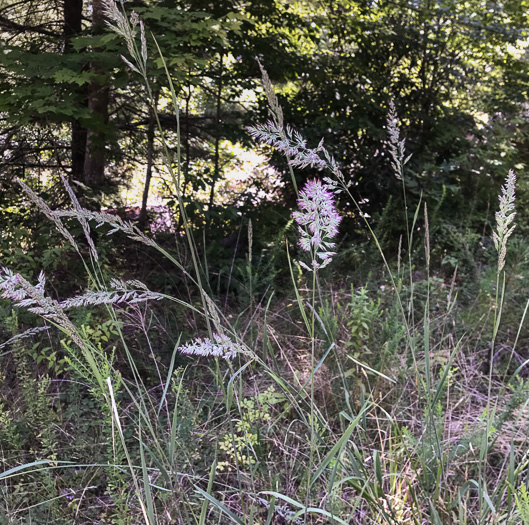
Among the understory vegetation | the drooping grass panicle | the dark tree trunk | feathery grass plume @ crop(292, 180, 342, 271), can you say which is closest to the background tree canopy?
the dark tree trunk

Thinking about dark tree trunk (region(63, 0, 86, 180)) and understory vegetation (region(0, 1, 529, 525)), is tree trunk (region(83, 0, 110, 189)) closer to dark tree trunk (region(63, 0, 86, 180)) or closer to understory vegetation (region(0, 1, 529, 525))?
dark tree trunk (region(63, 0, 86, 180))

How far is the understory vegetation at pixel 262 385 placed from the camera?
1156 mm

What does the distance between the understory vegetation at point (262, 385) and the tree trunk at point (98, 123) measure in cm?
65

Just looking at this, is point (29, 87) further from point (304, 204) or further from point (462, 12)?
point (462, 12)

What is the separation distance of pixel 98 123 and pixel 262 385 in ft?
8.06

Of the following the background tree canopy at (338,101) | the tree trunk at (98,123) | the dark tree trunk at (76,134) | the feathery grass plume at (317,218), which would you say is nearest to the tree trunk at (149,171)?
the background tree canopy at (338,101)

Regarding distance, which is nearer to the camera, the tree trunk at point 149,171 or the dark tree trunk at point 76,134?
the tree trunk at point 149,171

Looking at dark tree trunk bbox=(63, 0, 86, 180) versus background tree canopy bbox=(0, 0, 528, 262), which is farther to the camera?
dark tree trunk bbox=(63, 0, 86, 180)

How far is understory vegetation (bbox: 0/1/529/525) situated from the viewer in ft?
3.79

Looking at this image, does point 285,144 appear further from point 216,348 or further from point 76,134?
point 76,134

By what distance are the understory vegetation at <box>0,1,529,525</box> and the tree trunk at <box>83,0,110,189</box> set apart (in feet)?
2.14

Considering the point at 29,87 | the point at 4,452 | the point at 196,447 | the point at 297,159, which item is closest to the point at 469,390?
the point at 196,447

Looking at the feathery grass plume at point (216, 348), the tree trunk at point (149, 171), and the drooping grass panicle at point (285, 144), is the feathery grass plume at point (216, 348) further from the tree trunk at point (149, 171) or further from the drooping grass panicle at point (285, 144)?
the tree trunk at point (149, 171)

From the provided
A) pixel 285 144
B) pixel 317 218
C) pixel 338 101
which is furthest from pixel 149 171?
pixel 317 218
